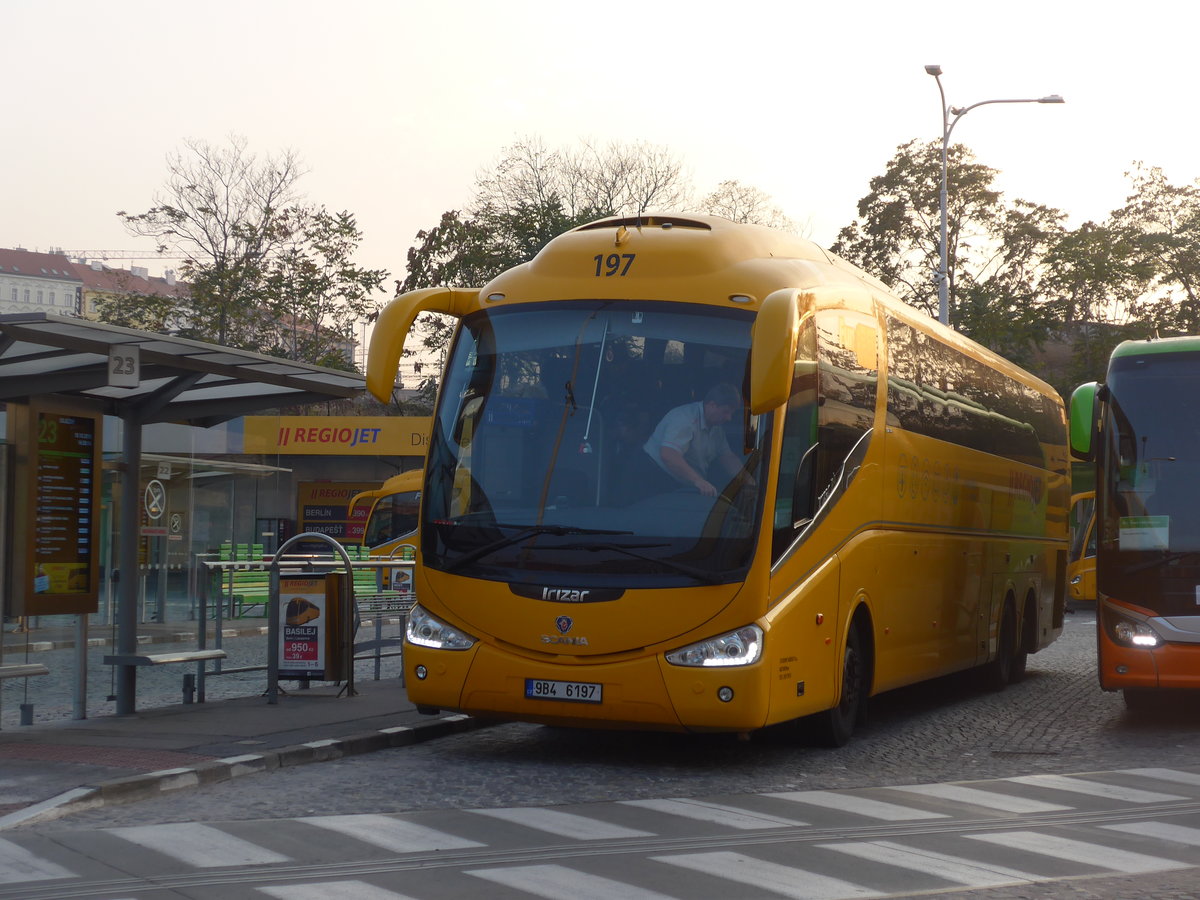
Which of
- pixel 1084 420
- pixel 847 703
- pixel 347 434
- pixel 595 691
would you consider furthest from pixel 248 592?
pixel 347 434

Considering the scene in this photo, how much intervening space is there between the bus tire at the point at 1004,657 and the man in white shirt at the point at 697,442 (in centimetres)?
754

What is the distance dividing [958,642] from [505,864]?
8.40 meters

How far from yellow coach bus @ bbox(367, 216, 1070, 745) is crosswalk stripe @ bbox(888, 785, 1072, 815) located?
984mm

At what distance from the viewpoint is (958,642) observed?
14.4 metres

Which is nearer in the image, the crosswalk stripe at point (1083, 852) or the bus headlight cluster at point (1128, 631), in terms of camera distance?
the crosswalk stripe at point (1083, 852)

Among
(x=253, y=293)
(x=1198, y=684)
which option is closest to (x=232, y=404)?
(x=1198, y=684)

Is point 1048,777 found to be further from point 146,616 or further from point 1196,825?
point 146,616

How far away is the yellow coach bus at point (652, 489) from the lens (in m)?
9.55

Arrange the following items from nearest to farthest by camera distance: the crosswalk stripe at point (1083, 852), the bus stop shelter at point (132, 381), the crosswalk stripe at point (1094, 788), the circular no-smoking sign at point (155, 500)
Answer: the crosswalk stripe at point (1083, 852), the crosswalk stripe at point (1094, 788), the bus stop shelter at point (132, 381), the circular no-smoking sign at point (155, 500)

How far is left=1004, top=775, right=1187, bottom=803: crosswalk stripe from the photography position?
9266mm

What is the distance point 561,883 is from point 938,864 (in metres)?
1.77

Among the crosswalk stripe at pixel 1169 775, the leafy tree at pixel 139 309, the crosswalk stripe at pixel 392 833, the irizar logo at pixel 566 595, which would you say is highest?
the leafy tree at pixel 139 309

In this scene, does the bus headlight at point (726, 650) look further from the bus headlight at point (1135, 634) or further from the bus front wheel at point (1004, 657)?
the bus front wheel at point (1004, 657)

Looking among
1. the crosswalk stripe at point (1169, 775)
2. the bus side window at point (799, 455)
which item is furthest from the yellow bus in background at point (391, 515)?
the crosswalk stripe at point (1169, 775)
